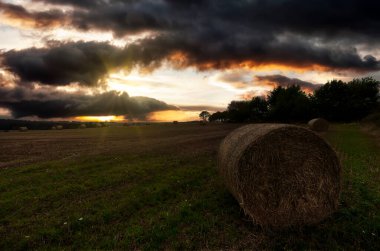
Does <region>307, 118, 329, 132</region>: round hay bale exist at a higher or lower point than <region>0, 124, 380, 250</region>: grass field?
higher

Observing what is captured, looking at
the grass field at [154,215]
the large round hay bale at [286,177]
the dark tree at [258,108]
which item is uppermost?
the dark tree at [258,108]

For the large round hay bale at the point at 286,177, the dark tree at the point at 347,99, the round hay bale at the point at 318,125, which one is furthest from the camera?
the dark tree at the point at 347,99

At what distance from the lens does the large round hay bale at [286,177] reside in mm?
7402

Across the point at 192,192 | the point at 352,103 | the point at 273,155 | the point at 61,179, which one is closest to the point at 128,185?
the point at 192,192

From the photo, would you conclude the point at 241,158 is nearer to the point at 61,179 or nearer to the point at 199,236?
the point at 199,236

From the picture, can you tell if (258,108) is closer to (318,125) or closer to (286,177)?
(318,125)

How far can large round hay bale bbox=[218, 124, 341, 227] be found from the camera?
7402 millimetres

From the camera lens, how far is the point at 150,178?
12.3m

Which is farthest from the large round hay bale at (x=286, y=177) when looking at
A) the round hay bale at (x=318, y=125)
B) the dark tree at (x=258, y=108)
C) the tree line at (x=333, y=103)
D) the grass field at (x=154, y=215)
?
the dark tree at (x=258, y=108)

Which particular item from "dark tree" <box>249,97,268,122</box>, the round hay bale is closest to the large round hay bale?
the round hay bale

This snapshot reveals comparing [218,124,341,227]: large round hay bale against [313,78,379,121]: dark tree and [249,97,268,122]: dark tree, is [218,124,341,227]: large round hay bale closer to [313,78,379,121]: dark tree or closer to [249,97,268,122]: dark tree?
[313,78,379,121]: dark tree

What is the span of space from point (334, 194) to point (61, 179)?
11.8 meters

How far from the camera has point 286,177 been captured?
7.67 m

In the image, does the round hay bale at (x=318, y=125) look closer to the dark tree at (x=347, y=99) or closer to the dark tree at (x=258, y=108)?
the dark tree at (x=347, y=99)
